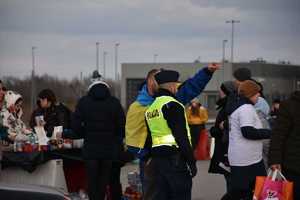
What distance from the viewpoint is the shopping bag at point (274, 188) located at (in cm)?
692

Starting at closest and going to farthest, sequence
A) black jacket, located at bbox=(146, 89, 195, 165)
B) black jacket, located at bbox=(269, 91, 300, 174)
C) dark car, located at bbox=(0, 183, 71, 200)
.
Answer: dark car, located at bbox=(0, 183, 71, 200), black jacket, located at bbox=(146, 89, 195, 165), black jacket, located at bbox=(269, 91, 300, 174)

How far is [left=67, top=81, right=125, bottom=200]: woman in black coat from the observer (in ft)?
30.3

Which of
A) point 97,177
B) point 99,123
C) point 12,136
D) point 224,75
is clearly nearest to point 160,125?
point 99,123

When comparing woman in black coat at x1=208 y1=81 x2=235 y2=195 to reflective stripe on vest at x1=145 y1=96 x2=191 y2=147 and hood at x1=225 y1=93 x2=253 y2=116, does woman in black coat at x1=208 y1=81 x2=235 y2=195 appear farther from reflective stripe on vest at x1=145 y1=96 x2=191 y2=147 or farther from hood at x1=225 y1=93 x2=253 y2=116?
reflective stripe on vest at x1=145 y1=96 x2=191 y2=147

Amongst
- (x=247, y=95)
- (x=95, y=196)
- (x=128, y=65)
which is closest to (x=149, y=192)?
(x=247, y=95)

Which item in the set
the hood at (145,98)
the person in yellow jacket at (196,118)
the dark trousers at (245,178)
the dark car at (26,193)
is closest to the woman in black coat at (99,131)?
the hood at (145,98)

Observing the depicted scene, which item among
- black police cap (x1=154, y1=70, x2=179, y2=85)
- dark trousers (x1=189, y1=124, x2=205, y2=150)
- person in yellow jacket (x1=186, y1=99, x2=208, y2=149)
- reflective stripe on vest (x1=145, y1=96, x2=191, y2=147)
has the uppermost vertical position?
black police cap (x1=154, y1=70, x2=179, y2=85)

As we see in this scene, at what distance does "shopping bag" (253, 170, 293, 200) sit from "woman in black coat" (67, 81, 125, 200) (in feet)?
8.82

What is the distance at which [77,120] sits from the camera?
9352 mm

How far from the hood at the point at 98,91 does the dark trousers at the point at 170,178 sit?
2401mm

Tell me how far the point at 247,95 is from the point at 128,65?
51518mm

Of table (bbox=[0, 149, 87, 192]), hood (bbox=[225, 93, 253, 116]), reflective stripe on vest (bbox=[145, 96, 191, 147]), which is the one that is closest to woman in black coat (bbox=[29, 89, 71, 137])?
table (bbox=[0, 149, 87, 192])

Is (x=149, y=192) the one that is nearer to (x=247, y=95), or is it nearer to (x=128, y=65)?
(x=247, y=95)

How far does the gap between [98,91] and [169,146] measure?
2713 millimetres
